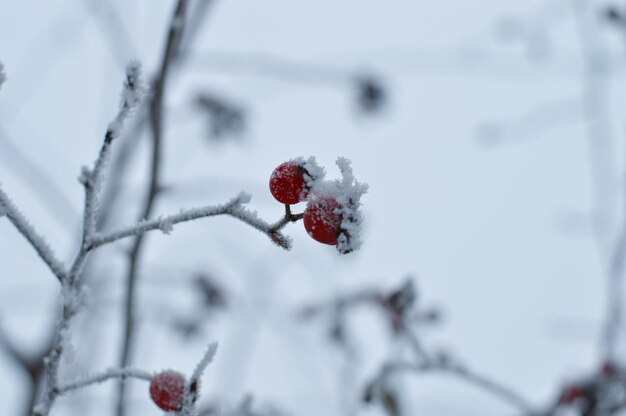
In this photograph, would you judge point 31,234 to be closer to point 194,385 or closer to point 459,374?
point 194,385

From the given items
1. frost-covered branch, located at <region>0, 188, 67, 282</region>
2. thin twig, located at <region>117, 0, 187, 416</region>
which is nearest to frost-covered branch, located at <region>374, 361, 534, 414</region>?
thin twig, located at <region>117, 0, 187, 416</region>

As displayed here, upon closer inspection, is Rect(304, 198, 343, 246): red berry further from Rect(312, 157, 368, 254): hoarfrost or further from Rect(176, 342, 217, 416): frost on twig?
Rect(176, 342, 217, 416): frost on twig

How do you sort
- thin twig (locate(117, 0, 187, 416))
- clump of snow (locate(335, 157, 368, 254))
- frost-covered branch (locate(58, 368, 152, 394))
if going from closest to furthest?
clump of snow (locate(335, 157, 368, 254)), frost-covered branch (locate(58, 368, 152, 394)), thin twig (locate(117, 0, 187, 416))

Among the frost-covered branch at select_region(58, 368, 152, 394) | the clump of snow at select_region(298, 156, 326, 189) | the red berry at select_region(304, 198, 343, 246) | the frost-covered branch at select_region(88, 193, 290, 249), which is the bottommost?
the frost-covered branch at select_region(58, 368, 152, 394)

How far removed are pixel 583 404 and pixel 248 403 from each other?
1.70m

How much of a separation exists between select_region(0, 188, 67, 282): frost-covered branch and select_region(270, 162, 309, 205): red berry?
41 cm

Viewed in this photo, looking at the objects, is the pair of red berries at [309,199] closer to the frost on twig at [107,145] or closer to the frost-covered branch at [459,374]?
the frost on twig at [107,145]

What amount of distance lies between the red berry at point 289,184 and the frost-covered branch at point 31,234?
41 cm

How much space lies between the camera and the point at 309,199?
1.05m

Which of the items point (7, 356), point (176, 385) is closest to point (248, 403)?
point (176, 385)

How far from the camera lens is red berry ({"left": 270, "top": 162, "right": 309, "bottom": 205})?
1057 mm

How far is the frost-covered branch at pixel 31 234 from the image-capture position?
3.26 ft

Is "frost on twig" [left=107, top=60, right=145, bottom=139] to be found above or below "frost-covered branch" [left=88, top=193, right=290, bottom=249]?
above

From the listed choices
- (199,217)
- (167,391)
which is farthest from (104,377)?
(199,217)
